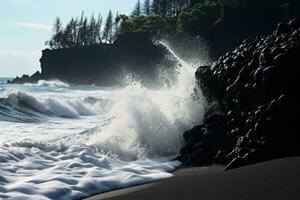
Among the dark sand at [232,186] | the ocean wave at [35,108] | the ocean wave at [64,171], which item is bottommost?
the dark sand at [232,186]

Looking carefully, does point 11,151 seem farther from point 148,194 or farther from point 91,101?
point 91,101

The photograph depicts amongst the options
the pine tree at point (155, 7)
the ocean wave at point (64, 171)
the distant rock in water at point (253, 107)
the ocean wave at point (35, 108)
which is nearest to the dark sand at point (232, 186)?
the ocean wave at point (64, 171)

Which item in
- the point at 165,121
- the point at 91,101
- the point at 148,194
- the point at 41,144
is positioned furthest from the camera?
the point at 91,101

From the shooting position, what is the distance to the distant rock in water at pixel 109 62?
200ft

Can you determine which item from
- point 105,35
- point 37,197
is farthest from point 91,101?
point 105,35

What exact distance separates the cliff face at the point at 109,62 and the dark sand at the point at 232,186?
44.3 metres

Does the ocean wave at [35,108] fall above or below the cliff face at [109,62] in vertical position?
below

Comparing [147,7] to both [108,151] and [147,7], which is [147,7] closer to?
[147,7]

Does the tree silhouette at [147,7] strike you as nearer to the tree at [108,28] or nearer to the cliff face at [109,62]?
the tree at [108,28]

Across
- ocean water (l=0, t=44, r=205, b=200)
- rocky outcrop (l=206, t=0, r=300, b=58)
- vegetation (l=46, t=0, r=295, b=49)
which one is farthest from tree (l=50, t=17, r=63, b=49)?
ocean water (l=0, t=44, r=205, b=200)

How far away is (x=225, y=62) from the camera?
918 cm

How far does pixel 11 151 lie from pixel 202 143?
3218 mm

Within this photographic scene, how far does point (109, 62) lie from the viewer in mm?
70438

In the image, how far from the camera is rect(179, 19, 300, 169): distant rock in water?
22.4 ft
